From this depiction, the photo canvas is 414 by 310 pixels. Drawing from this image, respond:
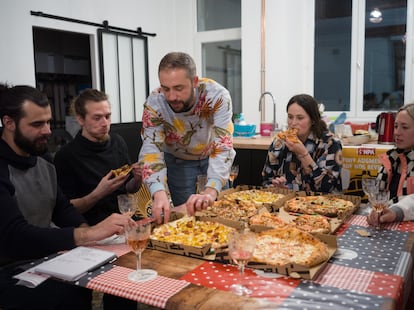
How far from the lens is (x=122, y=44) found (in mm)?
4875

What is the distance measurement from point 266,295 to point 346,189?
258 centimetres

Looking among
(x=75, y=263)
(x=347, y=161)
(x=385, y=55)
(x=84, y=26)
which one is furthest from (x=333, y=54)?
(x=75, y=263)

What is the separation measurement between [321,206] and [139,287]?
3.55ft

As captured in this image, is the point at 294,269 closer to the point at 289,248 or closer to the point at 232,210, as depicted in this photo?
the point at 289,248

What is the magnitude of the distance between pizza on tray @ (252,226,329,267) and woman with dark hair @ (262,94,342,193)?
0.91 meters

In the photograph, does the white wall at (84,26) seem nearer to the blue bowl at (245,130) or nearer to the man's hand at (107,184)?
the blue bowl at (245,130)

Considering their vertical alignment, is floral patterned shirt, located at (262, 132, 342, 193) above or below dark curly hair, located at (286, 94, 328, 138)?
below

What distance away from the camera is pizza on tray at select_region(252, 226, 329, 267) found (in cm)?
133

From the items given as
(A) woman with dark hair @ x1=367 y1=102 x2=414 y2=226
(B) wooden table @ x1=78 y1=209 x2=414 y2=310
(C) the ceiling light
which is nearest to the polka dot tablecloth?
(B) wooden table @ x1=78 y1=209 x2=414 y2=310

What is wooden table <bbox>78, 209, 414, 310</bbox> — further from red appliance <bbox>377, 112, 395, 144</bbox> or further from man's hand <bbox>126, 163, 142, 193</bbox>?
red appliance <bbox>377, 112, 395, 144</bbox>

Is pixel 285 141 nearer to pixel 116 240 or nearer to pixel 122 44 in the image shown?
pixel 116 240

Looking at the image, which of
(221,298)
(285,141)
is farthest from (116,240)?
(285,141)

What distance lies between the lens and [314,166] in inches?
100

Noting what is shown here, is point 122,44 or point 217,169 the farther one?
point 122,44
